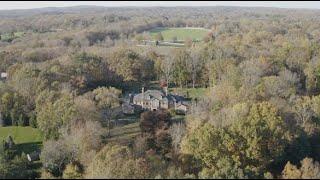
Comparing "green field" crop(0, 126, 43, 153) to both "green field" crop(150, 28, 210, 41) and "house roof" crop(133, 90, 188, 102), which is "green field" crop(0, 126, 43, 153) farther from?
"green field" crop(150, 28, 210, 41)

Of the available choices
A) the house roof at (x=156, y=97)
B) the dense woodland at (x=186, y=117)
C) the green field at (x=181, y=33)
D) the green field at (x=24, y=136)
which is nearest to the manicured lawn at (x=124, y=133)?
the dense woodland at (x=186, y=117)

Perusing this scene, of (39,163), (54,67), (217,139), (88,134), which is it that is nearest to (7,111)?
(54,67)

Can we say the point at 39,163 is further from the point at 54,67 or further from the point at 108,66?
the point at 108,66

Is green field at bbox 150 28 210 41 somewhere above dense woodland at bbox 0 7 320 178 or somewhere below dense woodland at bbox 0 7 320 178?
below

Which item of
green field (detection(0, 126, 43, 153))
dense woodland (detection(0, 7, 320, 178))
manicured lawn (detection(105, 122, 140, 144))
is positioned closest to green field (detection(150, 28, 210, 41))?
dense woodland (detection(0, 7, 320, 178))

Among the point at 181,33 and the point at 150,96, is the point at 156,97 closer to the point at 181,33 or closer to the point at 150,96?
the point at 150,96

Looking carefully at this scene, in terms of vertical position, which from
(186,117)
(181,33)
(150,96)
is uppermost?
(186,117)

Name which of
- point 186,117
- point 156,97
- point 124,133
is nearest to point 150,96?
point 156,97

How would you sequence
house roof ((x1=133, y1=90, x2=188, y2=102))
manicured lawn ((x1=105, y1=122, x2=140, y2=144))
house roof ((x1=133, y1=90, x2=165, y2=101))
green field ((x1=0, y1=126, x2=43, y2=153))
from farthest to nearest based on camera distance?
house roof ((x1=133, y1=90, x2=165, y2=101)), house roof ((x1=133, y1=90, x2=188, y2=102)), green field ((x1=0, y1=126, x2=43, y2=153)), manicured lawn ((x1=105, y1=122, x2=140, y2=144))

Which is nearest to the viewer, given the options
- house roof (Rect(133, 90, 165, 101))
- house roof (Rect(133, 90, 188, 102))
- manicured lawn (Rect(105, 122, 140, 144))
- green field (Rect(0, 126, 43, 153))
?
manicured lawn (Rect(105, 122, 140, 144))
